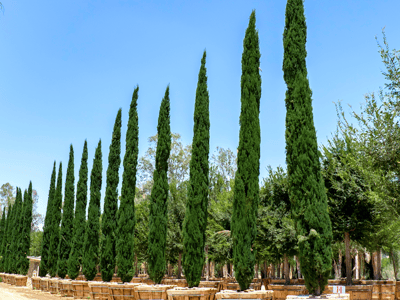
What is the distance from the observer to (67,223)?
2692 centimetres

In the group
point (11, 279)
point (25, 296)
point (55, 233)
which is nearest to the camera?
point (25, 296)

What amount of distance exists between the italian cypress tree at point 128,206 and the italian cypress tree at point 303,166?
977cm

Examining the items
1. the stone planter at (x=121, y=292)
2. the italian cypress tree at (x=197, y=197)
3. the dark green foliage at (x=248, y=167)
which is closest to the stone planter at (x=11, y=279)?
the stone planter at (x=121, y=292)

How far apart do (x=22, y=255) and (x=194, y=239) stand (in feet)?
90.9

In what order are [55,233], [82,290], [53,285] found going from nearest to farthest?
[82,290] → [53,285] → [55,233]

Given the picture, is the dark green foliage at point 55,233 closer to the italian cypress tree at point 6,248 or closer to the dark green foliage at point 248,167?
the italian cypress tree at point 6,248

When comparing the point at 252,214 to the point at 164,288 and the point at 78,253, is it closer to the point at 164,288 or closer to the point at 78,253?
the point at 164,288

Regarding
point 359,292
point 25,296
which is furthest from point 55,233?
point 359,292

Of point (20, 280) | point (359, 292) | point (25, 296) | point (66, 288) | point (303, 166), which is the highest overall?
point (303, 166)

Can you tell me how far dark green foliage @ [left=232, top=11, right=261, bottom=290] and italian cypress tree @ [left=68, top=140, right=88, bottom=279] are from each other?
1474 centimetres

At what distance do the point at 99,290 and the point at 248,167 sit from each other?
9.17 m

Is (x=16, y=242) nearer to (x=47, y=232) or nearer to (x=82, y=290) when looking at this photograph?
(x=47, y=232)

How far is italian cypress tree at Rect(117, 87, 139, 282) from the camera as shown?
1798cm

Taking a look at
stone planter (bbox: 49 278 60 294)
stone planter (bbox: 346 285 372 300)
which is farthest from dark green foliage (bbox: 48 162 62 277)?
stone planter (bbox: 346 285 372 300)
